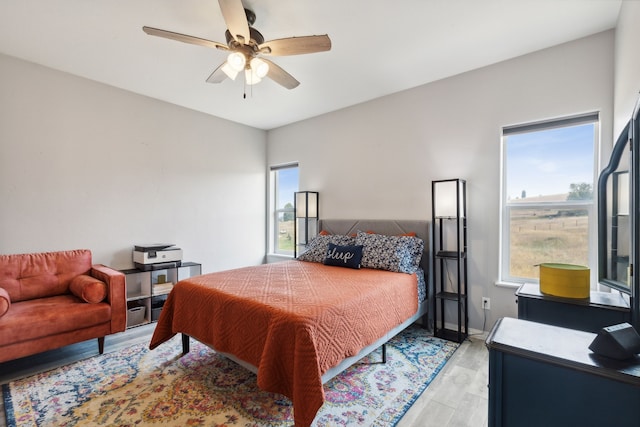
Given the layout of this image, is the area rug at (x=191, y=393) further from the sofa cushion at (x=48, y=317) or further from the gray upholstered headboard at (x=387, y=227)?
the gray upholstered headboard at (x=387, y=227)

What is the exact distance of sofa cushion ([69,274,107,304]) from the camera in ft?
8.72

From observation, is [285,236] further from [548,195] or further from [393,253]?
[548,195]

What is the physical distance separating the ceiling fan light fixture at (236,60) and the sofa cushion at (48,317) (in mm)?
2389

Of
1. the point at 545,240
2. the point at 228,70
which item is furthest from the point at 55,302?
the point at 545,240

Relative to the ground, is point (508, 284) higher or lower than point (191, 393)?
higher

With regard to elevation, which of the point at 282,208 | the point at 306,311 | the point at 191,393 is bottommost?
the point at 191,393

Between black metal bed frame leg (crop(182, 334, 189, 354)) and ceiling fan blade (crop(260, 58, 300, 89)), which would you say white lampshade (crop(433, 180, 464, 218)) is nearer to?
ceiling fan blade (crop(260, 58, 300, 89))

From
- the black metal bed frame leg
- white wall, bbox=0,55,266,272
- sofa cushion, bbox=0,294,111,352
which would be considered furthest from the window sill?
sofa cushion, bbox=0,294,111,352

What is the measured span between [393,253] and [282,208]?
2624 millimetres

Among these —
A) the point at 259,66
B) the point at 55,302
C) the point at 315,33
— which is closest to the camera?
the point at 259,66

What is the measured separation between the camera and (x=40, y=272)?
9.29 ft

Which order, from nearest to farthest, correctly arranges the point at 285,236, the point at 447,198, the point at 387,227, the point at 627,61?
the point at 627,61 < the point at 447,198 < the point at 387,227 < the point at 285,236

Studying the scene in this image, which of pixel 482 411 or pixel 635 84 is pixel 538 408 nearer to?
pixel 482 411

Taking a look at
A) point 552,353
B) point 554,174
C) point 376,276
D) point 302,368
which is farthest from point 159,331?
point 554,174
